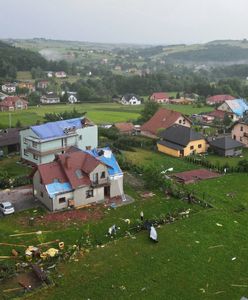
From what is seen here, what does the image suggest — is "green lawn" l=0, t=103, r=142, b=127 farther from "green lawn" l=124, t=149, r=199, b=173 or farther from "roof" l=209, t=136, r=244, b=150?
"roof" l=209, t=136, r=244, b=150

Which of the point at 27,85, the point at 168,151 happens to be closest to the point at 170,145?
the point at 168,151

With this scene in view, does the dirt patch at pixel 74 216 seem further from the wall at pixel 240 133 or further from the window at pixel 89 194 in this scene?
the wall at pixel 240 133

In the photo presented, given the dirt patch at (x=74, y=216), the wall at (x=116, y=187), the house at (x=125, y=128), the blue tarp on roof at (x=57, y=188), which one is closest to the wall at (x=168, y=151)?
the house at (x=125, y=128)

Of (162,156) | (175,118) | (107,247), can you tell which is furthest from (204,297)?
(175,118)

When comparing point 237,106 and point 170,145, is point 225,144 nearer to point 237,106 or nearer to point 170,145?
point 170,145

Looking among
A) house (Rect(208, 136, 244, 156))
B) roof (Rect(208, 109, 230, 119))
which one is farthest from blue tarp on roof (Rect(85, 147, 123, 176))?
roof (Rect(208, 109, 230, 119))

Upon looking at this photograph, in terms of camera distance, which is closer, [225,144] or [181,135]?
[225,144]
